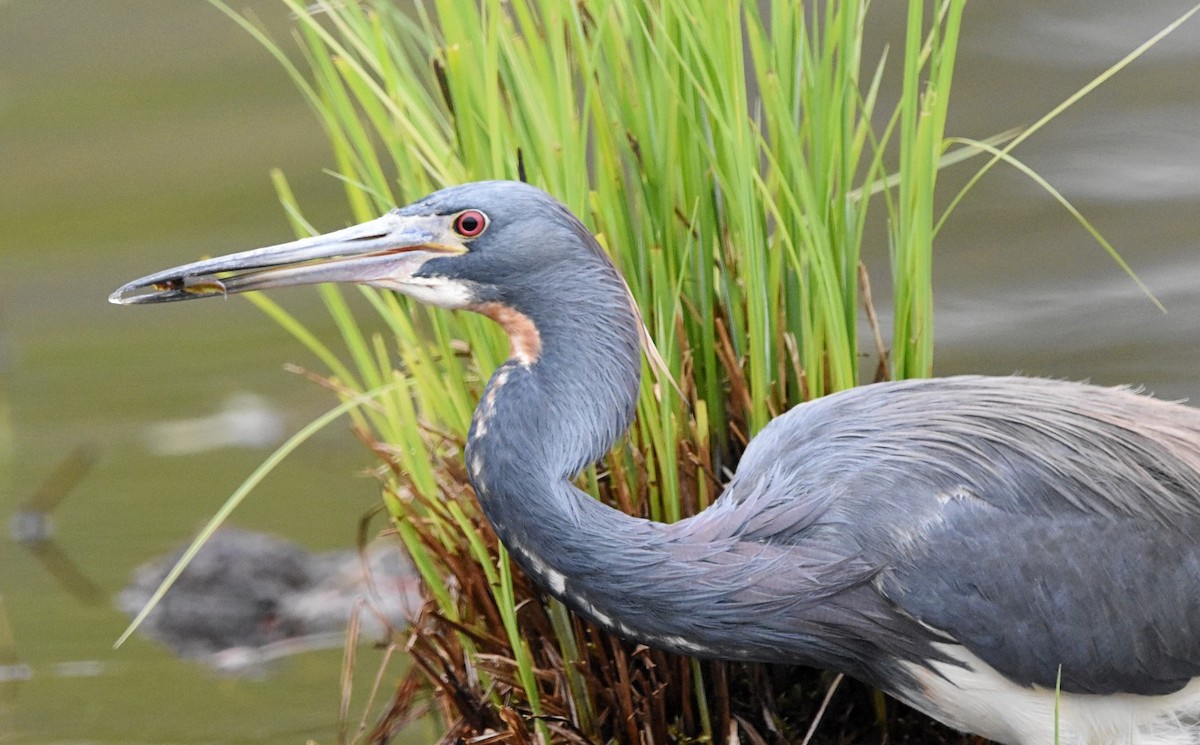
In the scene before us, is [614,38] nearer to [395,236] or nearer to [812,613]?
[395,236]

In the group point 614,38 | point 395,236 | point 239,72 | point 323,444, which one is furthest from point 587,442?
point 239,72

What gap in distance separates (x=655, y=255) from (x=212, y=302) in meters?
3.26

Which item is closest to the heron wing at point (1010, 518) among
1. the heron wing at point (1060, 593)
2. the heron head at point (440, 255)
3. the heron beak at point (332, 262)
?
the heron wing at point (1060, 593)

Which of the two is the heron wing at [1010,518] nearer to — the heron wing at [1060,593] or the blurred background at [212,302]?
the heron wing at [1060,593]

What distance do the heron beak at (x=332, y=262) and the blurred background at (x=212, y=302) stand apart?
1502mm

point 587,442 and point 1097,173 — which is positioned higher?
point 587,442

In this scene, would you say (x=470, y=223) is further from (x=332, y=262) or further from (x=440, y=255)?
(x=332, y=262)

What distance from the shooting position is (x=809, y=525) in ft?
6.17

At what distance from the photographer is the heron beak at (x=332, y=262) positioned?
5.95 ft

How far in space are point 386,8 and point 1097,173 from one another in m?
2.83

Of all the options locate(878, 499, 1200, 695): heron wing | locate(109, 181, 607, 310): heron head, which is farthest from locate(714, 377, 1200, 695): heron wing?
locate(109, 181, 607, 310): heron head

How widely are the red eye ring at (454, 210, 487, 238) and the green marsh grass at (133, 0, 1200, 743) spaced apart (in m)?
0.23

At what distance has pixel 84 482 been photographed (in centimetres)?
422

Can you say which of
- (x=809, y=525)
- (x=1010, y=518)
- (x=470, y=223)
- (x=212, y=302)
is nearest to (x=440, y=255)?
(x=470, y=223)
